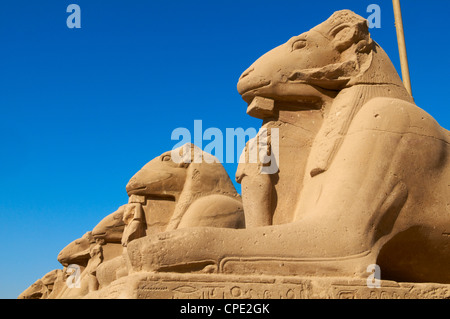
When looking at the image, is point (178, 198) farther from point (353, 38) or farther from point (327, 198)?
point (327, 198)

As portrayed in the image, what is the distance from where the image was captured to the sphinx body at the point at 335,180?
12.1ft

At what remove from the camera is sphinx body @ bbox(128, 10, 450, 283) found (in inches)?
145

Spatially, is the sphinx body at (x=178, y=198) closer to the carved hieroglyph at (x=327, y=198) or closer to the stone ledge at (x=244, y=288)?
the carved hieroglyph at (x=327, y=198)

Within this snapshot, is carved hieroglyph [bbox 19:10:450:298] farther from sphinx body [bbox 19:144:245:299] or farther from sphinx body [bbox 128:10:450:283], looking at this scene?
sphinx body [bbox 19:144:245:299]

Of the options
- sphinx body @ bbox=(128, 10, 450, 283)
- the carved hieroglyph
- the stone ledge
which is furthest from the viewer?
sphinx body @ bbox=(128, 10, 450, 283)

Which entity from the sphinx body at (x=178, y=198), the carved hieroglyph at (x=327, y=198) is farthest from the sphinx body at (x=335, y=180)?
the sphinx body at (x=178, y=198)

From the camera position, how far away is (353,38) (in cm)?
490

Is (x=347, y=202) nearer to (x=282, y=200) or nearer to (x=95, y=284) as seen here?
(x=282, y=200)

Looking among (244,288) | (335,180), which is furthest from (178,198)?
(244,288)

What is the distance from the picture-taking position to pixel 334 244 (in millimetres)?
3779

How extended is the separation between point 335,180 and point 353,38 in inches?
53.2

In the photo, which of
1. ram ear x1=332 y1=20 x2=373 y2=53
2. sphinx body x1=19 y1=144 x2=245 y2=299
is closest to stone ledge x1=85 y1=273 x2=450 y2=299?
ram ear x1=332 y1=20 x2=373 y2=53

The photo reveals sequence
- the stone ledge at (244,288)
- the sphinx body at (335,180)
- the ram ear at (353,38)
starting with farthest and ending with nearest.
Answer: the ram ear at (353,38) → the sphinx body at (335,180) → the stone ledge at (244,288)
